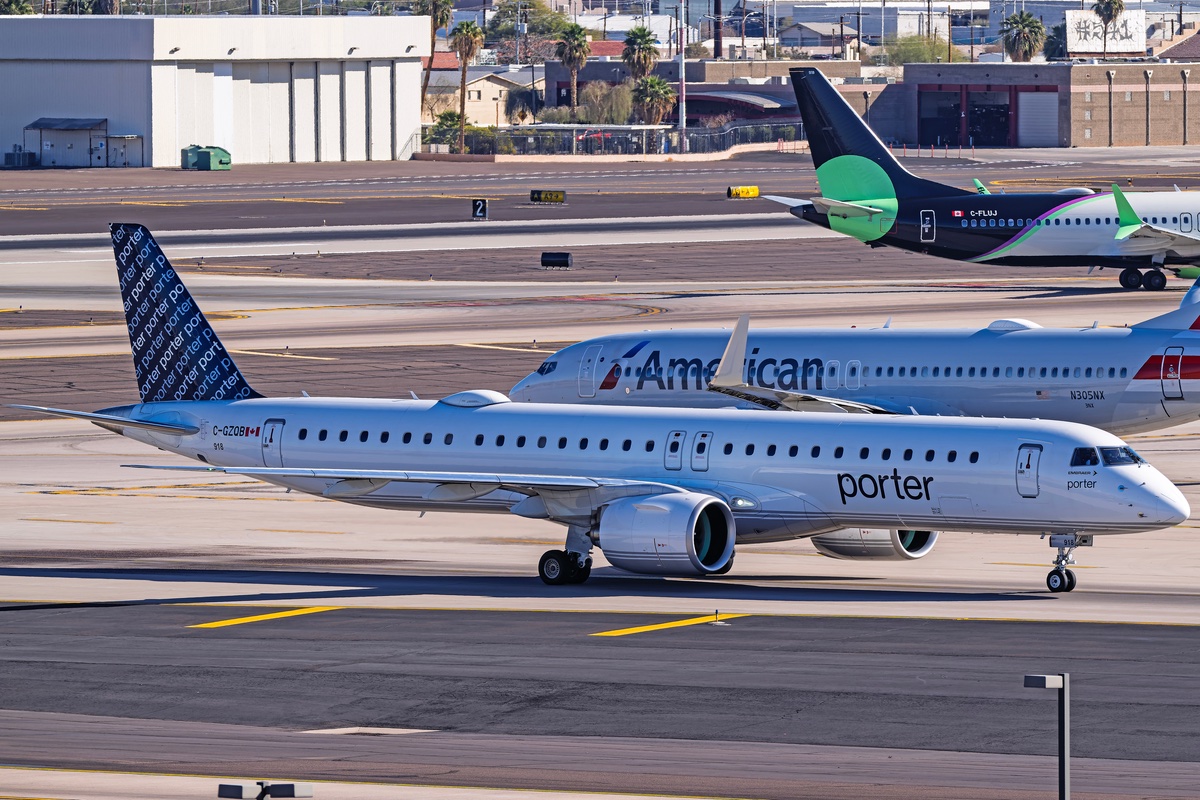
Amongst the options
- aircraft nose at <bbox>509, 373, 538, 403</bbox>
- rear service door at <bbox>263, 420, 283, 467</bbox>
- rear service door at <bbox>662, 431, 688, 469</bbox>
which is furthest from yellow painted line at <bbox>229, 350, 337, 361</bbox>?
rear service door at <bbox>662, 431, 688, 469</bbox>

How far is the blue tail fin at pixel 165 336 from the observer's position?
5053 cm

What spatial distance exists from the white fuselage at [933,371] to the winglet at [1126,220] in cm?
4153

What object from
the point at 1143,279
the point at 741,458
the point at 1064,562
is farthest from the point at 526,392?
the point at 1143,279

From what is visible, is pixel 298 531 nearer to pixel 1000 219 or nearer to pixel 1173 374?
pixel 1173 374

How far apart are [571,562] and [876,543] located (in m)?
6.40

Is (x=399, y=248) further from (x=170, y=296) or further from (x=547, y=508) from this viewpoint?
(x=547, y=508)

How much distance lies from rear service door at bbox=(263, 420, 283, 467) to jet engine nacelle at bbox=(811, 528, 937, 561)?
40.7ft

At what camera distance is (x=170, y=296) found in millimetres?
51375

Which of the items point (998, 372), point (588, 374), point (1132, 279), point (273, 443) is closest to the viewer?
point (273, 443)

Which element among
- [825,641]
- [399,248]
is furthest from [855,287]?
[825,641]

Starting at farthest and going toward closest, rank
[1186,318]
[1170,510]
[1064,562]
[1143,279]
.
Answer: [1143,279] → [1186,318] → [1064,562] → [1170,510]

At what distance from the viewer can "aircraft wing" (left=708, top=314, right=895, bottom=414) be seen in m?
52.6

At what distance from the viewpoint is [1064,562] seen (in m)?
41.7

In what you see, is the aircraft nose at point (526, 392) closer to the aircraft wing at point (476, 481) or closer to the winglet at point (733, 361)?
the winglet at point (733, 361)
